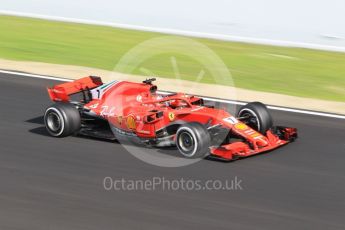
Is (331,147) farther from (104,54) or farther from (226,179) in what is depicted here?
(104,54)

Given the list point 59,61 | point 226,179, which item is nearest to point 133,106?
point 226,179

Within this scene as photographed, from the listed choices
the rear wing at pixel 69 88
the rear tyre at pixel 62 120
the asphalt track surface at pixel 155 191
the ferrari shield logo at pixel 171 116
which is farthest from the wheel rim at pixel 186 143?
the rear wing at pixel 69 88

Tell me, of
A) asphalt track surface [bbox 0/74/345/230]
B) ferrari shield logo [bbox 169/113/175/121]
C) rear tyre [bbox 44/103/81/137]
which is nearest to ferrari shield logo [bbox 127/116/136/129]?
asphalt track surface [bbox 0/74/345/230]

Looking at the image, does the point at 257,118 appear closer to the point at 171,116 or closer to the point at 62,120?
the point at 171,116

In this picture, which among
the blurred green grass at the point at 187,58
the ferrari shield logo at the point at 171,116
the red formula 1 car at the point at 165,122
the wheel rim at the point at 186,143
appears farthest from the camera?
the blurred green grass at the point at 187,58

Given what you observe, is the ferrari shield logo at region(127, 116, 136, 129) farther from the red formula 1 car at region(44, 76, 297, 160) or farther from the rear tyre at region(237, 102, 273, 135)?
the rear tyre at region(237, 102, 273, 135)

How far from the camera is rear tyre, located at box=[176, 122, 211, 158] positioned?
913 cm

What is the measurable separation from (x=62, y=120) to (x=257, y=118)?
2.76 m

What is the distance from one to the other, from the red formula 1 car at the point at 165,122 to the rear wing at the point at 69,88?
0.6 inches

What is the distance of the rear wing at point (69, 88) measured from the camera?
35.7 ft

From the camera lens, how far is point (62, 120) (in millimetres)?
10172

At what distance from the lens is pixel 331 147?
409 inches

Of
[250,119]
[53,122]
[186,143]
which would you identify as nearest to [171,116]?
[186,143]

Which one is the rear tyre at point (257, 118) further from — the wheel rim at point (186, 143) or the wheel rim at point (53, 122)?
the wheel rim at point (53, 122)
